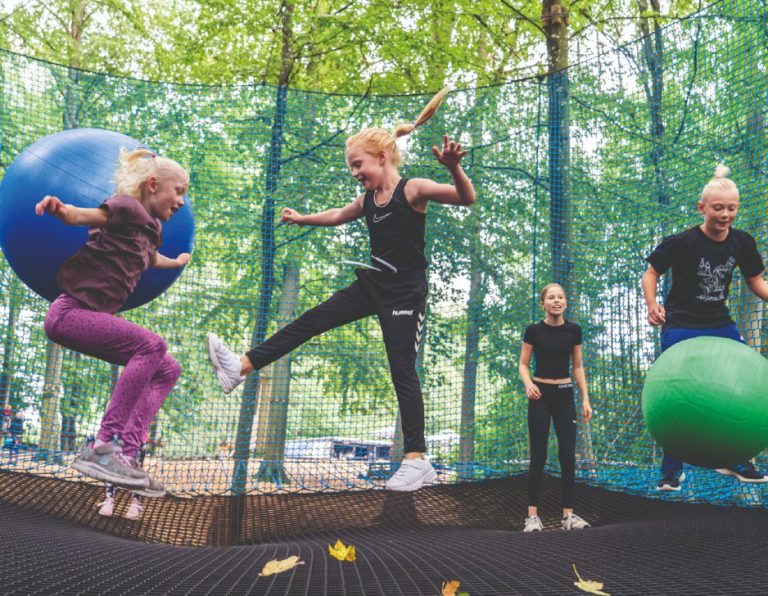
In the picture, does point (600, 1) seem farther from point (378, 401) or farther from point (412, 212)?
point (412, 212)

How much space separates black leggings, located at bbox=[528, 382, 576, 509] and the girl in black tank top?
1.22m

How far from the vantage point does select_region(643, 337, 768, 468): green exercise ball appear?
272 cm

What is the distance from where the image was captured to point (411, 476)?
108 inches

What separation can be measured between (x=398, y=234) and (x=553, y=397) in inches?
60.3

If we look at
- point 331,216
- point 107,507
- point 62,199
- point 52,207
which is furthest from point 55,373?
point 52,207

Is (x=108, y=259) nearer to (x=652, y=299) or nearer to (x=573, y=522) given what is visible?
(x=652, y=299)

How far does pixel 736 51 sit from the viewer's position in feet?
15.3

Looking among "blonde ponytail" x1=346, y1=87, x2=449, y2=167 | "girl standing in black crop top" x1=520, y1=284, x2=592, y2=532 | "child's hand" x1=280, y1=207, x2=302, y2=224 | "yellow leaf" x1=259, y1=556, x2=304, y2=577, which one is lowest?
"yellow leaf" x1=259, y1=556, x2=304, y2=577

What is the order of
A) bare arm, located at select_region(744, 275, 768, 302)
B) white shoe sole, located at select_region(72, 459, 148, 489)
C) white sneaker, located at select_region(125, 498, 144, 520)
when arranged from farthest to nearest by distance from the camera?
white sneaker, located at select_region(125, 498, 144, 520)
bare arm, located at select_region(744, 275, 768, 302)
white shoe sole, located at select_region(72, 459, 148, 489)

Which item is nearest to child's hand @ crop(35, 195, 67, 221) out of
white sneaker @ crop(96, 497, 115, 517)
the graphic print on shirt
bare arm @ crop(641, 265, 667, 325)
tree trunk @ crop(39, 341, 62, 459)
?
white sneaker @ crop(96, 497, 115, 517)

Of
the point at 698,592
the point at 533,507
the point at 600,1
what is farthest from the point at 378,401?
the point at 600,1

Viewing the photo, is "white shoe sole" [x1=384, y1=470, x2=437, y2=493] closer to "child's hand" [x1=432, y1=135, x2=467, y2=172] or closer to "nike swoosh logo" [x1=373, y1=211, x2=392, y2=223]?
"nike swoosh logo" [x1=373, y1=211, x2=392, y2=223]

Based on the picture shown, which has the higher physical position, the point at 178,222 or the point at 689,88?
the point at 689,88

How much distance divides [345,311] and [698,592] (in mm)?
1711
